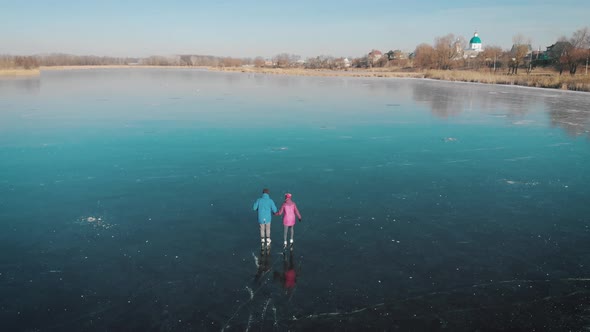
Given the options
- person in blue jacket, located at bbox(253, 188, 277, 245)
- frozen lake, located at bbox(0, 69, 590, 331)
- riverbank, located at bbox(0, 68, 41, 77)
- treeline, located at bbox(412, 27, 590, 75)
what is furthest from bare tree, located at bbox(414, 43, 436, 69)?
person in blue jacket, located at bbox(253, 188, 277, 245)

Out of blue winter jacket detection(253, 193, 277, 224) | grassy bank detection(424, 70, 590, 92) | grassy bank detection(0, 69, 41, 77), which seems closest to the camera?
blue winter jacket detection(253, 193, 277, 224)

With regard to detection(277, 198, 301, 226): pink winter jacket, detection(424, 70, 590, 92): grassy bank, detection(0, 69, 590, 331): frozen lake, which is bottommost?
detection(0, 69, 590, 331): frozen lake

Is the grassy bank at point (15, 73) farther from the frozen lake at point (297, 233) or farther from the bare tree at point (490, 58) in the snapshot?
the bare tree at point (490, 58)

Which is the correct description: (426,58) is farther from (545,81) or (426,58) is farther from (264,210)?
(264,210)

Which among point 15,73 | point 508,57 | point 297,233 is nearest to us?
point 297,233

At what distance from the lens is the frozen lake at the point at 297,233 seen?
17.5 ft

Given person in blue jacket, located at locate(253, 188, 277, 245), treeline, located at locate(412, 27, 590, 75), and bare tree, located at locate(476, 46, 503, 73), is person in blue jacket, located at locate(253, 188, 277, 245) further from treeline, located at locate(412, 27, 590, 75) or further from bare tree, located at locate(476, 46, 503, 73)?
bare tree, located at locate(476, 46, 503, 73)

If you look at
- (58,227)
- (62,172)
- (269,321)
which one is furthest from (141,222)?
(62,172)

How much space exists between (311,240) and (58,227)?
4.74m

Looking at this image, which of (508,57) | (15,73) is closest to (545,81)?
(508,57)

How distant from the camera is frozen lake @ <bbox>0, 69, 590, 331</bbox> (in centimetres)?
535

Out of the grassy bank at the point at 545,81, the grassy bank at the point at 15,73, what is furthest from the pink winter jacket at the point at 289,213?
the grassy bank at the point at 15,73

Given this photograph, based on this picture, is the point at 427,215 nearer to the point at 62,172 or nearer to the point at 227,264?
the point at 227,264

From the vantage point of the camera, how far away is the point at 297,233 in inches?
304
